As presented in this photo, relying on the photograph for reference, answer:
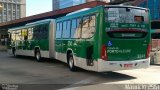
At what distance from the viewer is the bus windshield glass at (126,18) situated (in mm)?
14398

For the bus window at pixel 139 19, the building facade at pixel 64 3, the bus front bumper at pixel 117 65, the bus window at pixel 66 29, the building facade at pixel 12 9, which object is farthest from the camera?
the building facade at pixel 12 9

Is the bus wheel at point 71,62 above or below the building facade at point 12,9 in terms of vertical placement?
below

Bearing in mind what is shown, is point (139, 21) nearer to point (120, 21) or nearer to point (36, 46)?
point (120, 21)

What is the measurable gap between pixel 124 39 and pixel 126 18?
841mm

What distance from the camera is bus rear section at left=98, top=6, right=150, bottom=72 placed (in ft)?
47.0

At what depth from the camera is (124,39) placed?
14555mm

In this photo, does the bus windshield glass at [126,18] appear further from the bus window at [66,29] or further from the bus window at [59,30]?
the bus window at [59,30]

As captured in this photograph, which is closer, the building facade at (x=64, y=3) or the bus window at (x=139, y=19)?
the bus window at (x=139, y=19)

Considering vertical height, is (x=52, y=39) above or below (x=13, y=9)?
below

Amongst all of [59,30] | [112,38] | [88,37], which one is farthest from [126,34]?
[59,30]

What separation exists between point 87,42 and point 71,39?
2515 mm

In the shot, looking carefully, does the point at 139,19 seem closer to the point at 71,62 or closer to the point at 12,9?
the point at 71,62

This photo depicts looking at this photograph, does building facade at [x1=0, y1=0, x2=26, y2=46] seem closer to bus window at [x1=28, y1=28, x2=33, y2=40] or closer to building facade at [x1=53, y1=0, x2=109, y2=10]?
building facade at [x1=53, y1=0, x2=109, y2=10]

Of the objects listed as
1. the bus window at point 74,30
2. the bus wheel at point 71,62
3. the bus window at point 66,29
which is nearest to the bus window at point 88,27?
the bus window at point 74,30
